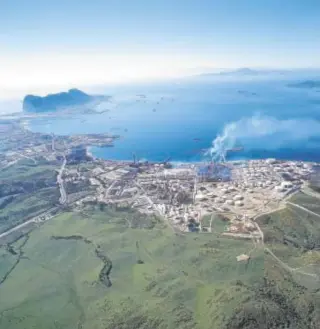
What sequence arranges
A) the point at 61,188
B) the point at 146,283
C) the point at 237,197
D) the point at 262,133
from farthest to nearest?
the point at 262,133
the point at 61,188
the point at 237,197
the point at 146,283

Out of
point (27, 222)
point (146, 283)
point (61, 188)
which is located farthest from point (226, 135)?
point (146, 283)

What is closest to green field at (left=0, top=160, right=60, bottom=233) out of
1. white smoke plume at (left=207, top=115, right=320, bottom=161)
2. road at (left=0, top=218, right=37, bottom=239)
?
road at (left=0, top=218, right=37, bottom=239)

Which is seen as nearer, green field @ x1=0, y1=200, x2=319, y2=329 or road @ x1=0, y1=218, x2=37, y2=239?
green field @ x1=0, y1=200, x2=319, y2=329

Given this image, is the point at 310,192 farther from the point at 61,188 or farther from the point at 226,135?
the point at 226,135

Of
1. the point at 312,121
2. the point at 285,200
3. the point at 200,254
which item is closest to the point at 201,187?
the point at 285,200

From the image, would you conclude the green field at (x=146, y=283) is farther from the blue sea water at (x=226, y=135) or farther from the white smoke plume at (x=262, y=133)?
the blue sea water at (x=226, y=135)

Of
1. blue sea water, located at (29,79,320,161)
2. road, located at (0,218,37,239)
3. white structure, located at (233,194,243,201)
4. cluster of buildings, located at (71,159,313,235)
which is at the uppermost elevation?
white structure, located at (233,194,243,201)

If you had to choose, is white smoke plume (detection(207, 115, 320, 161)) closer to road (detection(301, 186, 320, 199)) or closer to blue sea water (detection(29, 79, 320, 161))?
blue sea water (detection(29, 79, 320, 161))

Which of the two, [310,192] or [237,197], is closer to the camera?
[237,197]
